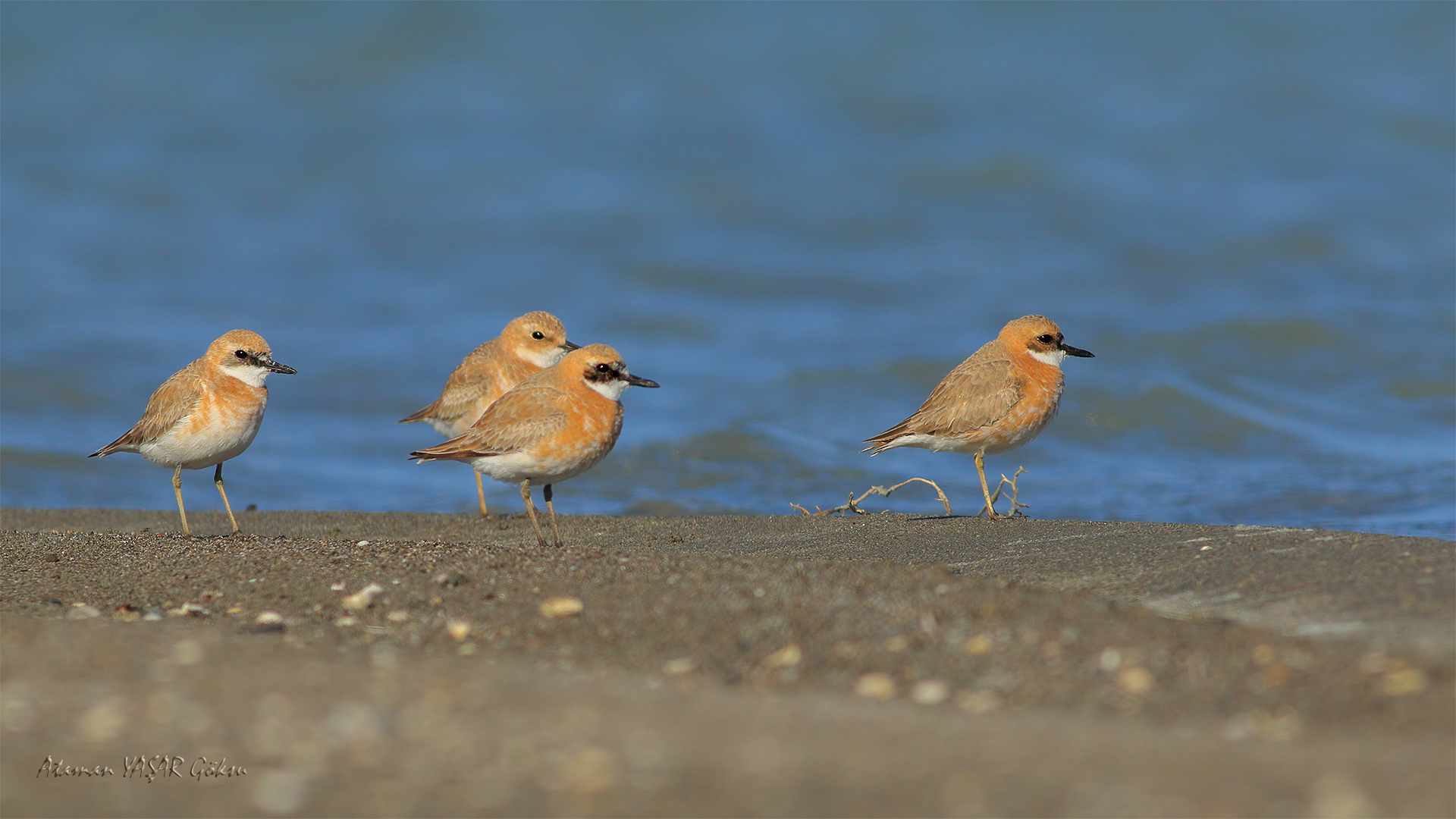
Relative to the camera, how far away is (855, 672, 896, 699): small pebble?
14.0 ft

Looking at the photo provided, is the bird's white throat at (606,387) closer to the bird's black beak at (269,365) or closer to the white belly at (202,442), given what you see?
the bird's black beak at (269,365)

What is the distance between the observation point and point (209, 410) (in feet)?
25.2

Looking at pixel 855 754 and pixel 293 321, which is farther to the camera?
pixel 293 321

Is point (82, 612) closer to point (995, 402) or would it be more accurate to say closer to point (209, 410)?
point (209, 410)

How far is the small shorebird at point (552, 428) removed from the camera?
7055 millimetres

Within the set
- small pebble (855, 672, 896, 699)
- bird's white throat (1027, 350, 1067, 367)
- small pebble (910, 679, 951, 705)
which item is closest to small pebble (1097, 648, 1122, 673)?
small pebble (910, 679, 951, 705)

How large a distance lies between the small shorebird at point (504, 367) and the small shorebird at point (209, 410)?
1580 millimetres

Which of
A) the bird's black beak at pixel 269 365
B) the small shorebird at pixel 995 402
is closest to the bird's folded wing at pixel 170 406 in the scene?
the bird's black beak at pixel 269 365

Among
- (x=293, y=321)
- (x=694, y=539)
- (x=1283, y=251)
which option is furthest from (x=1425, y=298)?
(x=293, y=321)

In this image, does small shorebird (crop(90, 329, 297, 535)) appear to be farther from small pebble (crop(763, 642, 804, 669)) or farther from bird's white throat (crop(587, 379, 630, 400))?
small pebble (crop(763, 642, 804, 669))

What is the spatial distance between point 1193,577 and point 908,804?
2.39 metres

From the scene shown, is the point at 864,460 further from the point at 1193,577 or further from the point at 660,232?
the point at 660,232

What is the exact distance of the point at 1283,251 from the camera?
17.7m

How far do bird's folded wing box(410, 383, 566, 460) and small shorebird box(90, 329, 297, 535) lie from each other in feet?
4.05
